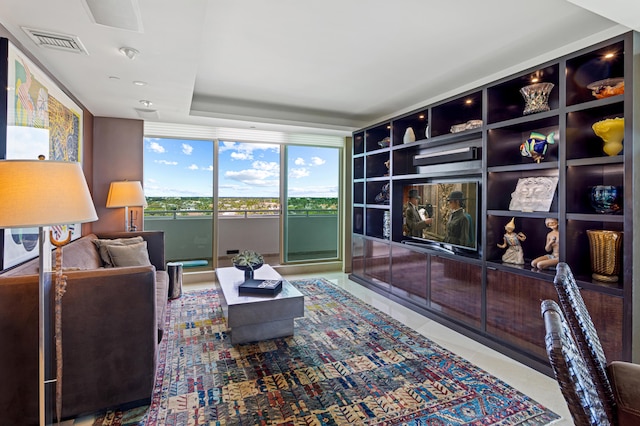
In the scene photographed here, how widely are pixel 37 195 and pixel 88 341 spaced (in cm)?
93

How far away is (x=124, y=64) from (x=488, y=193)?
3.27 m

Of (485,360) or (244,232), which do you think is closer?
(485,360)

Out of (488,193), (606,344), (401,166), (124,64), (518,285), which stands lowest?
(606,344)

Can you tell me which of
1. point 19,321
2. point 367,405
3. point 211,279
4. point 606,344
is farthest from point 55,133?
point 606,344

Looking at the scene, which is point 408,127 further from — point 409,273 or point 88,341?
point 88,341

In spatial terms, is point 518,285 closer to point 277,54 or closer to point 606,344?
point 606,344

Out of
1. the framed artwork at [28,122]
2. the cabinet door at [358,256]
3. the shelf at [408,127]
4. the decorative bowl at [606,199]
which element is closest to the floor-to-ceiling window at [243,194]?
the cabinet door at [358,256]

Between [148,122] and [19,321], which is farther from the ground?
[148,122]

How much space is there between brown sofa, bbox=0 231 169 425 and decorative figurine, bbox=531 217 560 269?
286cm

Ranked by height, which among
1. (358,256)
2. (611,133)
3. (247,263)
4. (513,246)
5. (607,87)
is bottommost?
(358,256)

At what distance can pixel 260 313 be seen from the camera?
9.32 ft

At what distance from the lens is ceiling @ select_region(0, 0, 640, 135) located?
6.40 feet

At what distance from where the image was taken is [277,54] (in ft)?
9.78

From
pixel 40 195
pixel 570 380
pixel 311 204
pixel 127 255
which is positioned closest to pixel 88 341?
pixel 40 195
